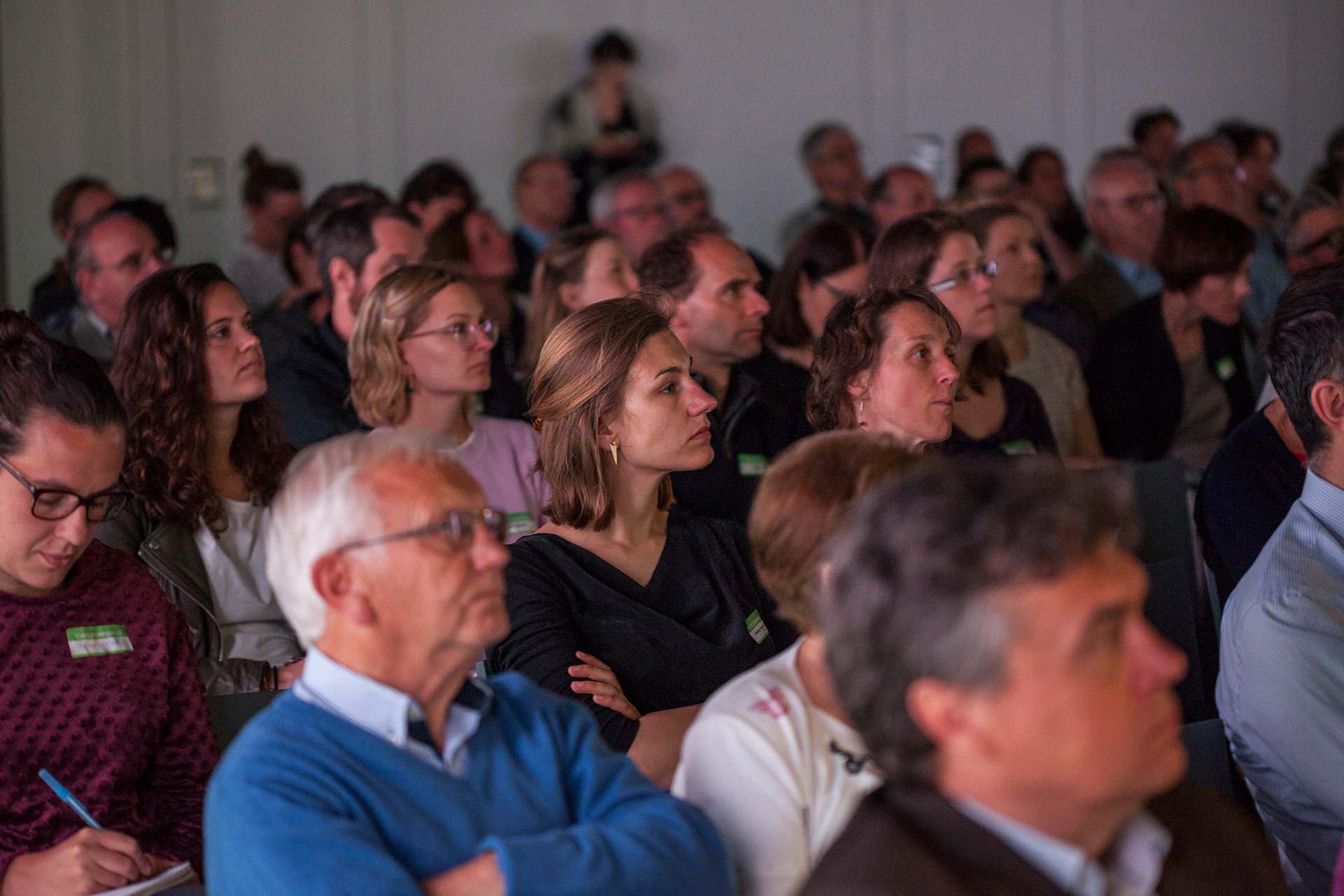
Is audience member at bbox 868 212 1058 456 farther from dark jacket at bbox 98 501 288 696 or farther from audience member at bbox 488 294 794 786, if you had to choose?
dark jacket at bbox 98 501 288 696

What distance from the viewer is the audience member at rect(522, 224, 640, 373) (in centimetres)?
425

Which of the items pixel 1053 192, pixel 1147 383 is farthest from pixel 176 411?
pixel 1053 192

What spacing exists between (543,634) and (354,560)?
0.77m

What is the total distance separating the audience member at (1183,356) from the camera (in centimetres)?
443

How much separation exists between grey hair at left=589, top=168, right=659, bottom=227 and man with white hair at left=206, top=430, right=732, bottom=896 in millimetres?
4472

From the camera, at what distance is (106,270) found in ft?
14.4

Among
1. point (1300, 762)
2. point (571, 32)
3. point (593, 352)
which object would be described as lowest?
point (1300, 762)

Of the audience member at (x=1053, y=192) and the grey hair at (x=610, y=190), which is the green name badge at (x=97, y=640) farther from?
the audience member at (x=1053, y=192)

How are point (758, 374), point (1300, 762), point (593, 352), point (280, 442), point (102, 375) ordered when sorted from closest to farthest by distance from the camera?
point (1300, 762) < point (102, 375) < point (593, 352) < point (280, 442) < point (758, 374)

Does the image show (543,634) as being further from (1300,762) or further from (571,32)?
(571,32)

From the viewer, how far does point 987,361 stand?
3699 mm

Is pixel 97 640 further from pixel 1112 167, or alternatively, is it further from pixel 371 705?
pixel 1112 167

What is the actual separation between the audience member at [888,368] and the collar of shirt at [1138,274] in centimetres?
303

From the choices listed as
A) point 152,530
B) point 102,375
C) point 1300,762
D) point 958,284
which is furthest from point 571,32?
point 1300,762
